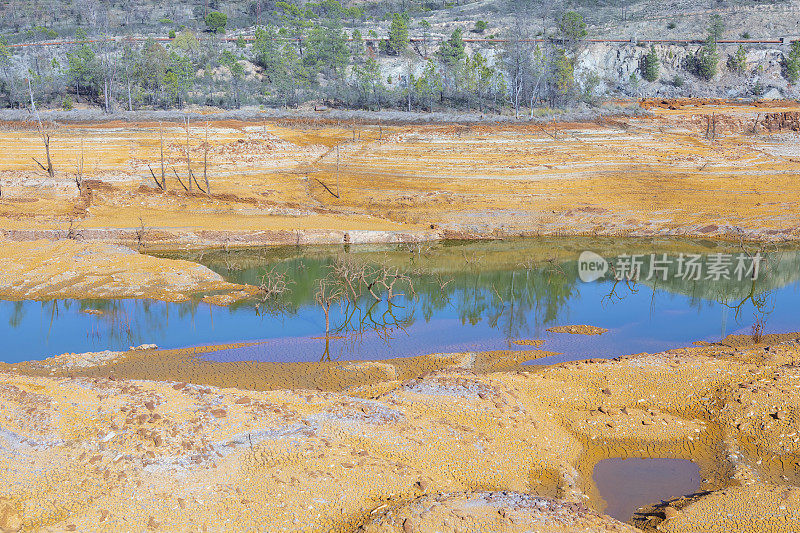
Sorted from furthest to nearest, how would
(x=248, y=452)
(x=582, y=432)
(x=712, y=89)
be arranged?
1. (x=712, y=89)
2. (x=582, y=432)
3. (x=248, y=452)

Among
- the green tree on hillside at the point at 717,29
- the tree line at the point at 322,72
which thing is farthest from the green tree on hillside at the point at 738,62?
the green tree on hillside at the point at 717,29

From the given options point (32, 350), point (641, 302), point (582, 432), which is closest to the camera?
point (582, 432)

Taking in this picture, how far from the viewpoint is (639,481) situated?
11.6 m

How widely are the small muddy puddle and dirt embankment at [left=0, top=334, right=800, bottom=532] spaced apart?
198mm

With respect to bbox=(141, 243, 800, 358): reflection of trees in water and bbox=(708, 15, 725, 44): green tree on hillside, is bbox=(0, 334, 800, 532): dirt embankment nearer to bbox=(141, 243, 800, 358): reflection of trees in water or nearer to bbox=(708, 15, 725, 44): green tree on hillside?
bbox=(141, 243, 800, 358): reflection of trees in water

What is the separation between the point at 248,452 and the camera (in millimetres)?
10781

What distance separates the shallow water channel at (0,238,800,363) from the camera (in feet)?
59.4

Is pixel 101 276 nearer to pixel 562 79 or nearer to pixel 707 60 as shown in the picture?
pixel 562 79

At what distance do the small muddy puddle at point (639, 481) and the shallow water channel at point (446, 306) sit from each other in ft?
16.5

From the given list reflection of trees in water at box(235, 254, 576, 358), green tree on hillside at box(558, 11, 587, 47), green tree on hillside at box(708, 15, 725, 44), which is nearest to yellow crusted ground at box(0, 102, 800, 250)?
reflection of trees in water at box(235, 254, 576, 358)

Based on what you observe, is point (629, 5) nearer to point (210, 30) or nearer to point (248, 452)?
point (210, 30)

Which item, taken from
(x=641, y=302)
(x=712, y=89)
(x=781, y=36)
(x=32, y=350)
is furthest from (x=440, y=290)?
(x=781, y=36)

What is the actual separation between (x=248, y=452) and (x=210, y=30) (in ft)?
256

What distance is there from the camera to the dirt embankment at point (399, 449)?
9.62 m
